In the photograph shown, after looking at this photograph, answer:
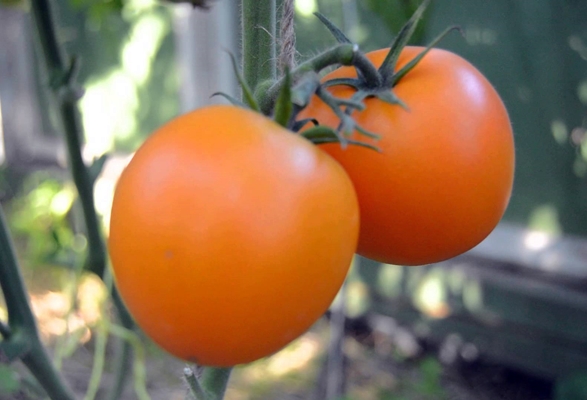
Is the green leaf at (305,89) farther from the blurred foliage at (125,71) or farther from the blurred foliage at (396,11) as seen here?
the blurred foliage at (125,71)

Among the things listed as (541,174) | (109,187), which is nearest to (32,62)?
(109,187)

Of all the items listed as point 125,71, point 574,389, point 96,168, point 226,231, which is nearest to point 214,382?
point 226,231

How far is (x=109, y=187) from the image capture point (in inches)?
93.3

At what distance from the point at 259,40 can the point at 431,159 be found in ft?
0.50

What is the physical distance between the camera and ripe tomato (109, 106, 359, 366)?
10.8 inches

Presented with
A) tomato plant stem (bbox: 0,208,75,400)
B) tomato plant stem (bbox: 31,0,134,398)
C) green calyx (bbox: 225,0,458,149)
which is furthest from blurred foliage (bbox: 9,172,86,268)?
green calyx (bbox: 225,0,458,149)

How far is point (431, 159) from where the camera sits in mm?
349

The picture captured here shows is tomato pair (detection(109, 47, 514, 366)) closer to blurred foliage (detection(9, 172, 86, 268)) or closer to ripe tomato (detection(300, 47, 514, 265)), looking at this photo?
ripe tomato (detection(300, 47, 514, 265))

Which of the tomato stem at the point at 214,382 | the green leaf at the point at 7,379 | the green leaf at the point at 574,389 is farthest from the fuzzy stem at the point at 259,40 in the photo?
the green leaf at the point at 574,389

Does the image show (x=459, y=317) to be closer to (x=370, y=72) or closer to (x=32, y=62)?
(x=370, y=72)

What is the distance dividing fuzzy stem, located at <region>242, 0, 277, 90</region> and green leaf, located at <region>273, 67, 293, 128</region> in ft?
0.28

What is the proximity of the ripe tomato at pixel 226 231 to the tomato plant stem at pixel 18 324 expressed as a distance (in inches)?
11.8

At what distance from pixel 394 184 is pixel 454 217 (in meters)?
0.05

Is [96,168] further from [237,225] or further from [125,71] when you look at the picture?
[125,71]
